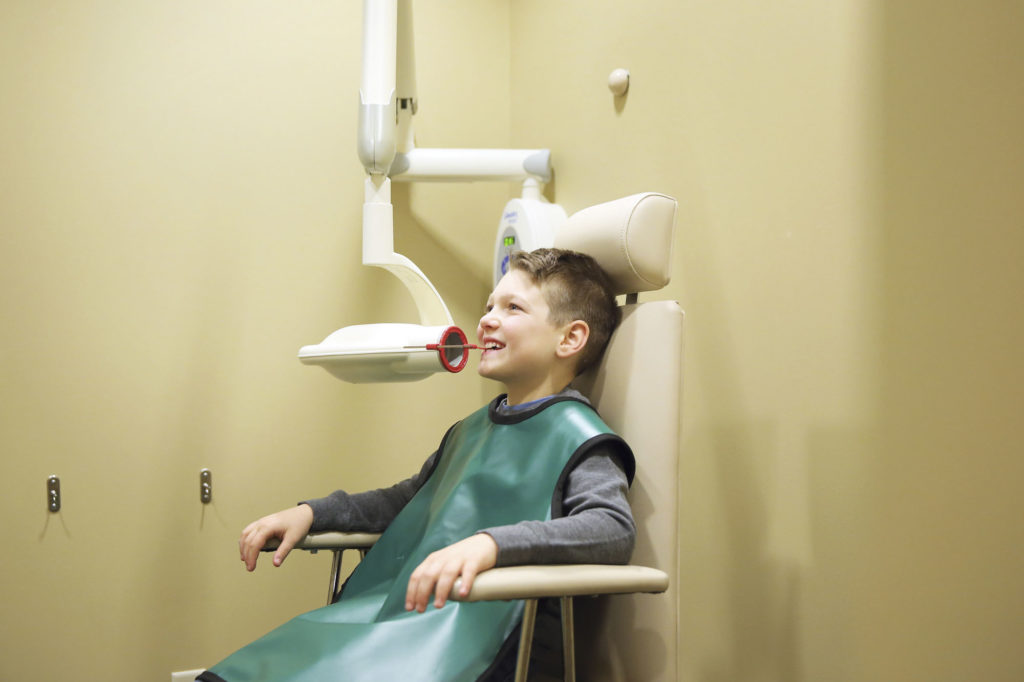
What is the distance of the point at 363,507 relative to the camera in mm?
1544

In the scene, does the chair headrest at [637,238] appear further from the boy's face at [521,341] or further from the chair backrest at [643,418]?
the boy's face at [521,341]

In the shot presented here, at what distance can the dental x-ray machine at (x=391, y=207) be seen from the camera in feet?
4.86

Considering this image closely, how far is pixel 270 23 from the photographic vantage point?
237cm

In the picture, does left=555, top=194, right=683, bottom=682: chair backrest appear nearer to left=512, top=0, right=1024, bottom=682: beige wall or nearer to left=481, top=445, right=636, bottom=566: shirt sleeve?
left=481, top=445, right=636, bottom=566: shirt sleeve

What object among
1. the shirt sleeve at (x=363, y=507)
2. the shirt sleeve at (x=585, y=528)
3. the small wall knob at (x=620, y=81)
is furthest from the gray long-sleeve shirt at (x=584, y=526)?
the small wall knob at (x=620, y=81)

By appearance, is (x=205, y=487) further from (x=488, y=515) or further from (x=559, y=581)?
(x=559, y=581)

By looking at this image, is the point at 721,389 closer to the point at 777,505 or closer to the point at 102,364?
the point at 777,505

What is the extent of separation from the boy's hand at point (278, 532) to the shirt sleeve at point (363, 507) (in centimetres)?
2

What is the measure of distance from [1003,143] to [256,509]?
194 centimetres

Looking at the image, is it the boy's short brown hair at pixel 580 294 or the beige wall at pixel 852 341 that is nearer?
the beige wall at pixel 852 341

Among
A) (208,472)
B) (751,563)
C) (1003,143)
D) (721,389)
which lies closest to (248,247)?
(208,472)

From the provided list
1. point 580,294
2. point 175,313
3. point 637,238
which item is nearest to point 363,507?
point 580,294

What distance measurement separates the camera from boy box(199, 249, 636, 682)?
1.09m

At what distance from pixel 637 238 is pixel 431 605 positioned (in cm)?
63
